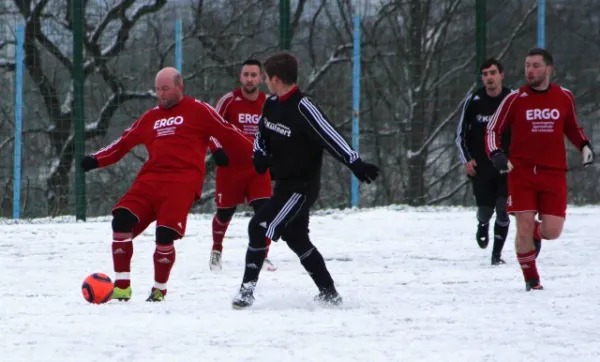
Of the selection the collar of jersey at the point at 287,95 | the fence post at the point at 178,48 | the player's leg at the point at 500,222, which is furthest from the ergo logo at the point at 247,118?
the fence post at the point at 178,48

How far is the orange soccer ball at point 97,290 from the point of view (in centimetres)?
704

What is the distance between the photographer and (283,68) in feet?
22.9

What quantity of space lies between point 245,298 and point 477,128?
3826 millimetres

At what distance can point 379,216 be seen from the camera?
546 inches

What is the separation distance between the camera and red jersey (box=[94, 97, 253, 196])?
7395 mm

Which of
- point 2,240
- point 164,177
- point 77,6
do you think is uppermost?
point 77,6

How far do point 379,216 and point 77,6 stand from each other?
4.63m

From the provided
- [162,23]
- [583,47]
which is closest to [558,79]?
[583,47]

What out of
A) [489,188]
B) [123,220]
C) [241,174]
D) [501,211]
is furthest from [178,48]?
[123,220]

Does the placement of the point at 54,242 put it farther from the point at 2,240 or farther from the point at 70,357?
the point at 70,357

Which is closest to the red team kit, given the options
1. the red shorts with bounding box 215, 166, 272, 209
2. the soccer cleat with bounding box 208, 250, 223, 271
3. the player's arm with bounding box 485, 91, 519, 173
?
the red shorts with bounding box 215, 166, 272, 209

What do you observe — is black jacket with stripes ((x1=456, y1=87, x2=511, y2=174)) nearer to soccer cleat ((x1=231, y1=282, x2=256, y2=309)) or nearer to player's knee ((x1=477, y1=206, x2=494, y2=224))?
player's knee ((x1=477, y1=206, x2=494, y2=224))

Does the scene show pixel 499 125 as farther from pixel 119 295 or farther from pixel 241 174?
pixel 119 295

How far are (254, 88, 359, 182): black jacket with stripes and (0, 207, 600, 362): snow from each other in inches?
34.8
